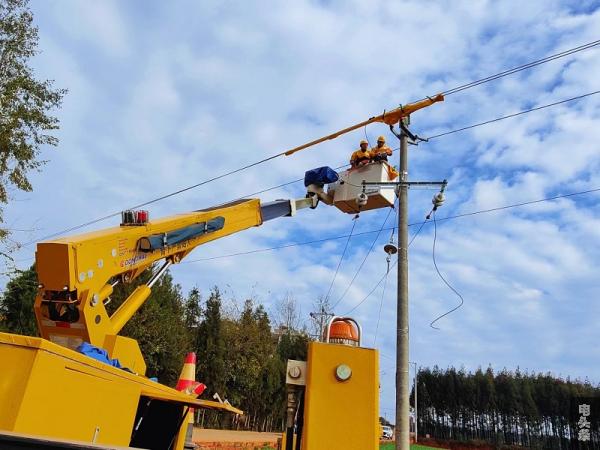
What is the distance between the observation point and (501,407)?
45.0 m

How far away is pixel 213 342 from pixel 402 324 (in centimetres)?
2197

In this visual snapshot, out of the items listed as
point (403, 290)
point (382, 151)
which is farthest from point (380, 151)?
point (403, 290)

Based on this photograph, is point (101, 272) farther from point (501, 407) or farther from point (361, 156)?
point (501, 407)

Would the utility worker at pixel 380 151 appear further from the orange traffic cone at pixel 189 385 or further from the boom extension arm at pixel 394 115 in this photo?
the orange traffic cone at pixel 189 385

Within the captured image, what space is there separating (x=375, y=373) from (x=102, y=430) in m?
2.04

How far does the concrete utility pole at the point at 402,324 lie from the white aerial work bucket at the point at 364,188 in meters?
0.25

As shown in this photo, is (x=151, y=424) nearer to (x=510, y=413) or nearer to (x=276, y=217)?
(x=276, y=217)

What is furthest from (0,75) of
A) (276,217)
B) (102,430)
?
(102,430)

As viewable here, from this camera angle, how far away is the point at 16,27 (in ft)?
51.1

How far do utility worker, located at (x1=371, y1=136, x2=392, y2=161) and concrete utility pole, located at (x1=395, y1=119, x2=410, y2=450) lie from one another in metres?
0.48

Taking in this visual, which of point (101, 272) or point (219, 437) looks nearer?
point (101, 272)

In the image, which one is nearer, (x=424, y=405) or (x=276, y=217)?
(x=276, y=217)

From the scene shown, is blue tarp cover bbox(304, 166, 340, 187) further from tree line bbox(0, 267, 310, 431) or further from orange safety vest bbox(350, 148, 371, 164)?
tree line bbox(0, 267, 310, 431)

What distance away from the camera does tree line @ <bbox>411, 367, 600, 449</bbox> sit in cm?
4278
